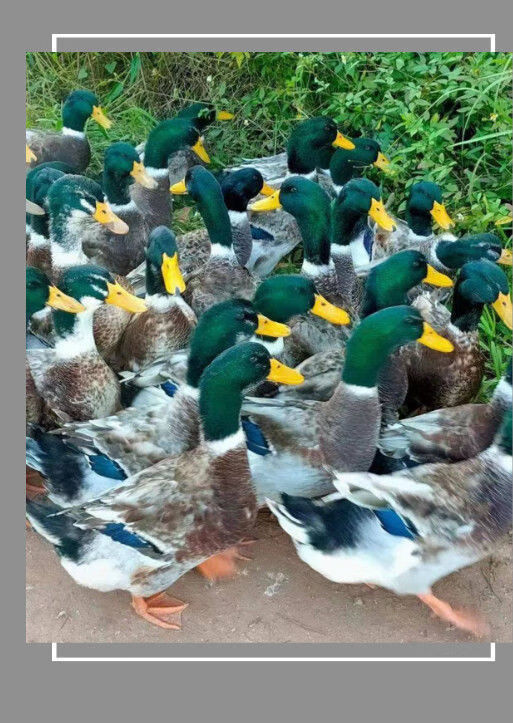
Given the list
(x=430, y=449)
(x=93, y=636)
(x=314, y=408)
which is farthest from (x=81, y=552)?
(x=430, y=449)

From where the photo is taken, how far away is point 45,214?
4730mm

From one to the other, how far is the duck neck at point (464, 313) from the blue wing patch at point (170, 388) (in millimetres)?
1145

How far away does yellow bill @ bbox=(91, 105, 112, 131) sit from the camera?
179 inches

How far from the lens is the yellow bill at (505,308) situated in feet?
13.3

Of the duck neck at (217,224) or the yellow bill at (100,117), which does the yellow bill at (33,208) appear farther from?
the duck neck at (217,224)

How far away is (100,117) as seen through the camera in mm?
4621

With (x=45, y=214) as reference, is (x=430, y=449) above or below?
below

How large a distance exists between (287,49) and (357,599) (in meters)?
1.94

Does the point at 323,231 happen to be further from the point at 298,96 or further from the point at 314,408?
the point at 314,408

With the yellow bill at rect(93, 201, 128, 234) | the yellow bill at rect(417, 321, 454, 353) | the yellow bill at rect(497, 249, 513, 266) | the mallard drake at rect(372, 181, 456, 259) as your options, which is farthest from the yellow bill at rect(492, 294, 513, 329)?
the yellow bill at rect(93, 201, 128, 234)

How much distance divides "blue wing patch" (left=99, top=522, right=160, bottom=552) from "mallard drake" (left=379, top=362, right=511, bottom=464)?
0.95m

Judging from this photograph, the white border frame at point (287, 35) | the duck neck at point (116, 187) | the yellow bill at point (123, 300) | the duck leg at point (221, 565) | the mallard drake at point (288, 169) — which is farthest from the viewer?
the duck neck at point (116, 187)

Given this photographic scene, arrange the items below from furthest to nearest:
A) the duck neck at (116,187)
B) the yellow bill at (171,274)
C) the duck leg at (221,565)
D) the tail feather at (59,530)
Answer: the duck neck at (116,187) < the yellow bill at (171,274) < the duck leg at (221,565) < the tail feather at (59,530)

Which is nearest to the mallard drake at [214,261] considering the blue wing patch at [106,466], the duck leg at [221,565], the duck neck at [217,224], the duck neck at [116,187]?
the duck neck at [217,224]
